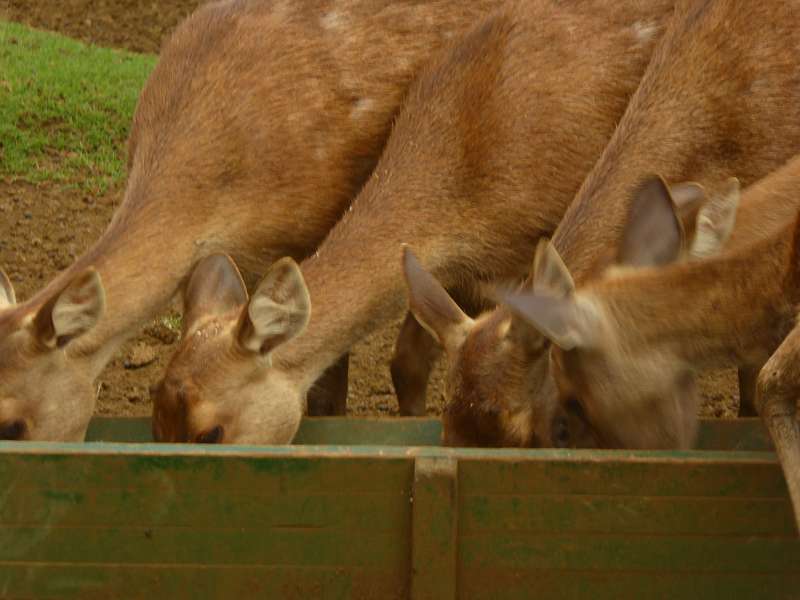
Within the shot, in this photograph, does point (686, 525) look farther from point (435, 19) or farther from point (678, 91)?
point (435, 19)

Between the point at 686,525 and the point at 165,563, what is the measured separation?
1193 mm

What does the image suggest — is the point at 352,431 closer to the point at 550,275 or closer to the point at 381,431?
the point at 381,431

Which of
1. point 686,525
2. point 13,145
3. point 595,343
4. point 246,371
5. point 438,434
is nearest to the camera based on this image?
point 686,525

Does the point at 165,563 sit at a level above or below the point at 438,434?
above

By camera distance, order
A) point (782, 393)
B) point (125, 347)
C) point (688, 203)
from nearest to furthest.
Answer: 1. point (782, 393)
2. point (688, 203)
3. point (125, 347)

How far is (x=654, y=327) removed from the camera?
3.72 metres

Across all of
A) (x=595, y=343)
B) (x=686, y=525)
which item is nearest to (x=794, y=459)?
(x=686, y=525)

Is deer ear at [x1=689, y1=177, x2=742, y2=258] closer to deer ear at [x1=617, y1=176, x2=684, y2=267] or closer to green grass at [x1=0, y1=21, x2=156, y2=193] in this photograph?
deer ear at [x1=617, y1=176, x2=684, y2=267]

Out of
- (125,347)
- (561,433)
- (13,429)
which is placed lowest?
(125,347)

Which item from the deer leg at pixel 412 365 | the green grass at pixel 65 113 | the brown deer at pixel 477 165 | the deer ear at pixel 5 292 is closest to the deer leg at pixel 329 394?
the deer leg at pixel 412 365

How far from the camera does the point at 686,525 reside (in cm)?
305

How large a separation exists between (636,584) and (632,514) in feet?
0.57

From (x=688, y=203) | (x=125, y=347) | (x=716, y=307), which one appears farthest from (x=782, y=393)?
(x=125, y=347)

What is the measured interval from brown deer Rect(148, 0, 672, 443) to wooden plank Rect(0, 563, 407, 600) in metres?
1.49
